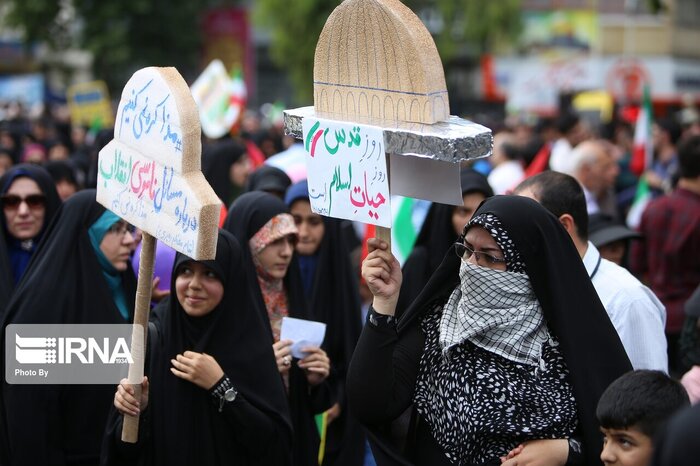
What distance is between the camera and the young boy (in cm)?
266

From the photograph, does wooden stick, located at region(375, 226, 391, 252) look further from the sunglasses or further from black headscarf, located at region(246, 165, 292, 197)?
black headscarf, located at region(246, 165, 292, 197)

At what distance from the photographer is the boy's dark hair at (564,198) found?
4008mm

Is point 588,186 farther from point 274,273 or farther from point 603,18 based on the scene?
point 603,18

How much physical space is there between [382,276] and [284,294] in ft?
5.79

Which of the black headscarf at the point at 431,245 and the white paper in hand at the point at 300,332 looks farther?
the black headscarf at the point at 431,245

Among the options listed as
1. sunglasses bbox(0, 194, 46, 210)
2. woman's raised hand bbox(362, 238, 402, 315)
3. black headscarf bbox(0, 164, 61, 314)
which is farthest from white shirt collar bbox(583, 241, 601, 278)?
sunglasses bbox(0, 194, 46, 210)

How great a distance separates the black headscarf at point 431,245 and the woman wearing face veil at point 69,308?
1.49 m

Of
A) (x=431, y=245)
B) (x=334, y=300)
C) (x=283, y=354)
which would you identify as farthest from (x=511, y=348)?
(x=431, y=245)

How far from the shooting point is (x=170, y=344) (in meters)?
3.86

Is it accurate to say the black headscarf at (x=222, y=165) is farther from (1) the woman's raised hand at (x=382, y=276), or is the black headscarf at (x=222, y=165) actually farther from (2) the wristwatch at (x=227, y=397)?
(1) the woman's raised hand at (x=382, y=276)

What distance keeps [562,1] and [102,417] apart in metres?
42.2

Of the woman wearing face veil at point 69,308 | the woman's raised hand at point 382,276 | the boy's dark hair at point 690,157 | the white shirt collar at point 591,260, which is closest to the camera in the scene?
the woman's raised hand at point 382,276

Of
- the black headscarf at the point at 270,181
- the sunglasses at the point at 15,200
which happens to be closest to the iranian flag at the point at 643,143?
the black headscarf at the point at 270,181

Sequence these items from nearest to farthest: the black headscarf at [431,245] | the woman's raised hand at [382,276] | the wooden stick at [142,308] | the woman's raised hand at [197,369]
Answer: the woman's raised hand at [382,276], the wooden stick at [142,308], the woman's raised hand at [197,369], the black headscarf at [431,245]
